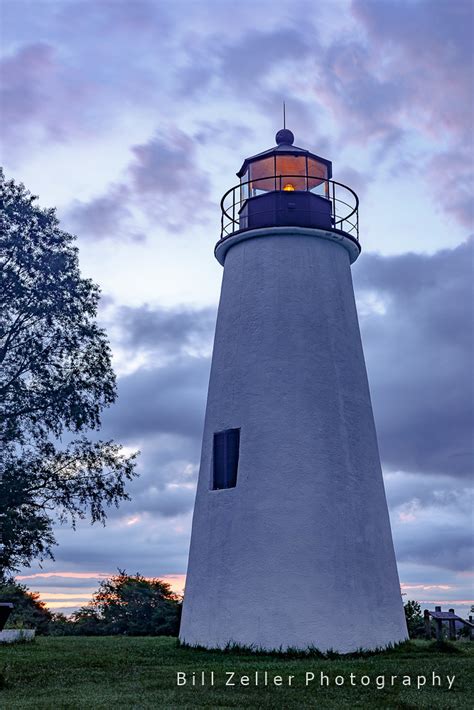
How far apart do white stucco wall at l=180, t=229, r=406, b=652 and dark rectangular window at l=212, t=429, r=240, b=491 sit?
0.79 feet

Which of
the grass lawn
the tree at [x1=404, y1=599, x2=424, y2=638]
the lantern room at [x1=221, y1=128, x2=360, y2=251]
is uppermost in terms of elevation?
the lantern room at [x1=221, y1=128, x2=360, y2=251]

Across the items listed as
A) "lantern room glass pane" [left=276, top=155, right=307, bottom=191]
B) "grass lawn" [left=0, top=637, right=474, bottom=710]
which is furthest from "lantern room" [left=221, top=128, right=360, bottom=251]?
"grass lawn" [left=0, top=637, right=474, bottom=710]

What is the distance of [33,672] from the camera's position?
15.5 metres

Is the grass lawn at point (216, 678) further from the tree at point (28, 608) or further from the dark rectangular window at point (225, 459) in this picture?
the tree at point (28, 608)

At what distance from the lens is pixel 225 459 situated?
65.8 feet

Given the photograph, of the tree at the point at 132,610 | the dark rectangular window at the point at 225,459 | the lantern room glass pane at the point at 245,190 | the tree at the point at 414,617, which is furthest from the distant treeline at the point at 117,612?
the lantern room glass pane at the point at 245,190

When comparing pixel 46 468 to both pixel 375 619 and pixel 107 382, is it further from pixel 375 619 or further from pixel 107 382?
pixel 375 619

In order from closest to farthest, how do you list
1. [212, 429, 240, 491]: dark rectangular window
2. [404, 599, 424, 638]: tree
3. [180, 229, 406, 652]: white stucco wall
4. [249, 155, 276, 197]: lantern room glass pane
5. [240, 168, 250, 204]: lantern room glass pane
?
1. [180, 229, 406, 652]: white stucco wall
2. [212, 429, 240, 491]: dark rectangular window
3. [249, 155, 276, 197]: lantern room glass pane
4. [240, 168, 250, 204]: lantern room glass pane
5. [404, 599, 424, 638]: tree

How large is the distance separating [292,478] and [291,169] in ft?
30.3

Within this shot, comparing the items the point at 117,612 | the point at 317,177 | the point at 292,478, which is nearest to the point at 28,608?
the point at 117,612

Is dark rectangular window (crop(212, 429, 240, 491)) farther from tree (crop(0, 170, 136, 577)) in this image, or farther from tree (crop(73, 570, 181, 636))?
tree (crop(73, 570, 181, 636))

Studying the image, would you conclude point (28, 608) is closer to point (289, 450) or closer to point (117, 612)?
point (117, 612)

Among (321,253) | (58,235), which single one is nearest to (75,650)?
(58,235)

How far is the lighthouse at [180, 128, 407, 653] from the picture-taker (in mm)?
18125
